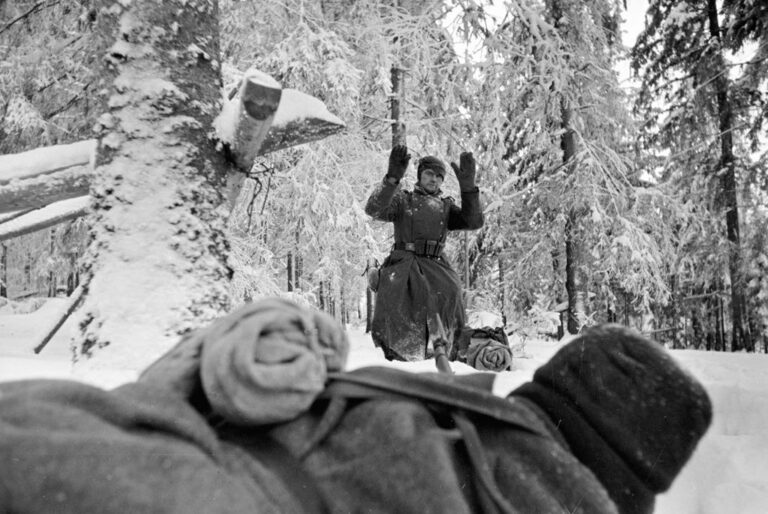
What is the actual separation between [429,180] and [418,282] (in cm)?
106

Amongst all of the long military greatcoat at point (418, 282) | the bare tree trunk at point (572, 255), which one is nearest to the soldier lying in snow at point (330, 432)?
the long military greatcoat at point (418, 282)

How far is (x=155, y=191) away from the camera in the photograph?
265 cm

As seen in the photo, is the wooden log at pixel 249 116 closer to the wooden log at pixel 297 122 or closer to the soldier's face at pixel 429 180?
the wooden log at pixel 297 122

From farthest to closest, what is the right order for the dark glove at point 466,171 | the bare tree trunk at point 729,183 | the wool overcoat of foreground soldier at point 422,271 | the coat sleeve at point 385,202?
1. the bare tree trunk at point 729,183
2. the wool overcoat of foreground soldier at point 422,271
3. the dark glove at point 466,171
4. the coat sleeve at point 385,202

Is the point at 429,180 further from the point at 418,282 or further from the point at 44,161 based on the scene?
the point at 44,161

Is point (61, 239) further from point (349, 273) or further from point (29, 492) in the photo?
point (349, 273)

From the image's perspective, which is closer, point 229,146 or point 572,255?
point 229,146

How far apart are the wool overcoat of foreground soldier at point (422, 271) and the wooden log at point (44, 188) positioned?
95.0 inches

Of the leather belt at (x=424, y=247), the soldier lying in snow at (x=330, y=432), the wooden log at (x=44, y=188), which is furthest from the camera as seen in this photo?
the leather belt at (x=424, y=247)

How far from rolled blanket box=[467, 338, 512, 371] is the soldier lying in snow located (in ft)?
9.92

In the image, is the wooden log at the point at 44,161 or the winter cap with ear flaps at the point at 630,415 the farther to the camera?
the wooden log at the point at 44,161

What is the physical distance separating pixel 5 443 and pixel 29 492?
0.07 m

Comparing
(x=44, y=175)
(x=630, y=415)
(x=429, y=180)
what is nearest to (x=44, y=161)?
(x=44, y=175)

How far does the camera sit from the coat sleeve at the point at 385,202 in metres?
4.49
